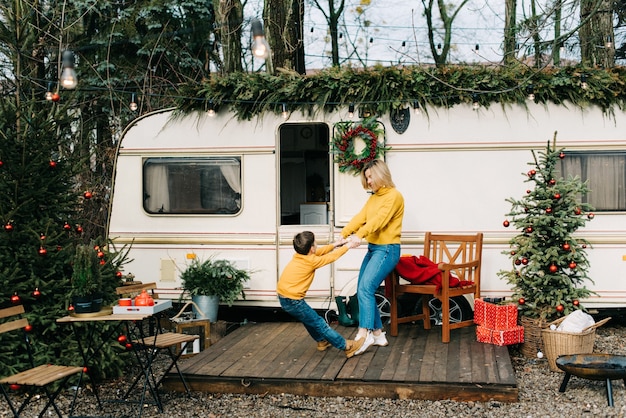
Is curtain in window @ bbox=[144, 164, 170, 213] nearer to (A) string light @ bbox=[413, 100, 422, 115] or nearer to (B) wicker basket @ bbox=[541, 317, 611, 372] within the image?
(A) string light @ bbox=[413, 100, 422, 115]

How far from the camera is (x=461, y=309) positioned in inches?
304

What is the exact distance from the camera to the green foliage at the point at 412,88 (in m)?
7.58

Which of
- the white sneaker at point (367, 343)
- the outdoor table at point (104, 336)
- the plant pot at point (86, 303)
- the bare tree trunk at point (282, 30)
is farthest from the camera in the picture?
the bare tree trunk at point (282, 30)

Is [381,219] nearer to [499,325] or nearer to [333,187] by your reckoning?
[499,325]

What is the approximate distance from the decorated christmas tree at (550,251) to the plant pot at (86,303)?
387 cm

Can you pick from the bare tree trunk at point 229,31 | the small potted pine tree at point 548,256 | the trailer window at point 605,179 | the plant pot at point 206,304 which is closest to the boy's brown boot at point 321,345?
the plant pot at point 206,304

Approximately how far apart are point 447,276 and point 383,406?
170 cm

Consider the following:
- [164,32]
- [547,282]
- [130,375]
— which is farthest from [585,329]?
[164,32]

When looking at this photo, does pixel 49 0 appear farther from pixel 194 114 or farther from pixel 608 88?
pixel 608 88

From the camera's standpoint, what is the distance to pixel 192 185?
27.5 ft

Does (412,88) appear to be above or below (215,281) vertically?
above

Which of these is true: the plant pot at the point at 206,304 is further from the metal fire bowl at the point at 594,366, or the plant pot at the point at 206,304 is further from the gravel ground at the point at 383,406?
the metal fire bowl at the point at 594,366

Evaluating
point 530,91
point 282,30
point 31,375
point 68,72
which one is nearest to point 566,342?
point 530,91

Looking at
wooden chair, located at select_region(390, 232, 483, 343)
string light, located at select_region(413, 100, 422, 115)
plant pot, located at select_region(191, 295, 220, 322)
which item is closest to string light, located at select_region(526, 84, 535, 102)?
string light, located at select_region(413, 100, 422, 115)
